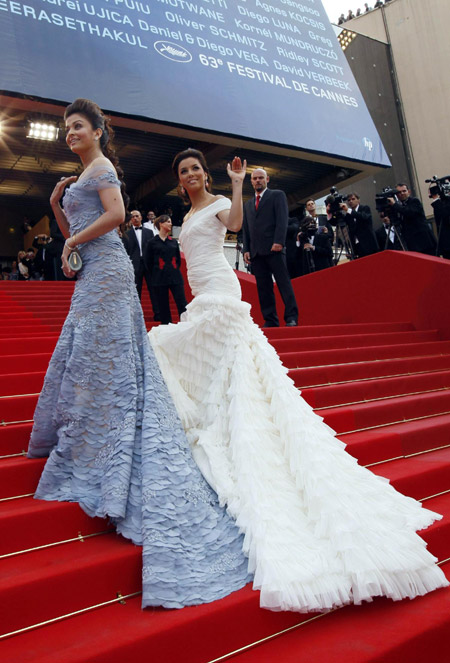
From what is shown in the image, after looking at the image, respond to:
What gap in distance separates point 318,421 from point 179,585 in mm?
943

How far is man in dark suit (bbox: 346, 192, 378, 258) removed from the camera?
23.9 feet

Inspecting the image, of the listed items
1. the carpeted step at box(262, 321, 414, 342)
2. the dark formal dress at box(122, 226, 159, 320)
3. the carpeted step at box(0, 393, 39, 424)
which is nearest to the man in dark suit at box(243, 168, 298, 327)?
the carpeted step at box(262, 321, 414, 342)

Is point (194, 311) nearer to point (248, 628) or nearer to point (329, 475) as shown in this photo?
point (329, 475)

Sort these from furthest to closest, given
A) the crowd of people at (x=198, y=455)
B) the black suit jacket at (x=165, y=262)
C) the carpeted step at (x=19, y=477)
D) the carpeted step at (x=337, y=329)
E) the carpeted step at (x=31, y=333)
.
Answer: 1. the black suit jacket at (x=165, y=262)
2. the carpeted step at (x=337, y=329)
3. the carpeted step at (x=31, y=333)
4. the carpeted step at (x=19, y=477)
5. the crowd of people at (x=198, y=455)

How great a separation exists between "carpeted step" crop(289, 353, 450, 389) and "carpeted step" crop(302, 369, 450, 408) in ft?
0.27

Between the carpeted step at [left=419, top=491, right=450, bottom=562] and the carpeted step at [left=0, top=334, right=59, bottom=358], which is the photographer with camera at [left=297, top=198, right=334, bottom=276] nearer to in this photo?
the carpeted step at [left=0, top=334, right=59, bottom=358]

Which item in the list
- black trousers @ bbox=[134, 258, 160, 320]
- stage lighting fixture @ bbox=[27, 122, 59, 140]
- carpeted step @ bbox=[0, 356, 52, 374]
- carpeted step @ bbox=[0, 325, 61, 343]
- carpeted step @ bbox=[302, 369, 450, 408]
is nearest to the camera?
carpeted step @ bbox=[0, 356, 52, 374]

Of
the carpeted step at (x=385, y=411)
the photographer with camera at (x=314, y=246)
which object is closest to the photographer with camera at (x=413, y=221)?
the photographer with camera at (x=314, y=246)

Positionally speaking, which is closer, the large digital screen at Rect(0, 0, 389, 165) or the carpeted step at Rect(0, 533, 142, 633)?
the carpeted step at Rect(0, 533, 142, 633)

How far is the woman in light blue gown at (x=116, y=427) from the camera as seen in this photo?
5.65 ft

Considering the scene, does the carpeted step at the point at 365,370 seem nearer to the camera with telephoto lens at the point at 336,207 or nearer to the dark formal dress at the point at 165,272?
the dark formal dress at the point at 165,272

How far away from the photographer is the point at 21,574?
1634 mm

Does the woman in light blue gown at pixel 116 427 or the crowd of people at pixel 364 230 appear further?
the crowd of people at pixel 364 230

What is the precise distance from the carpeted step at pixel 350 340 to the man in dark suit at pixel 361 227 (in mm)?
2272
